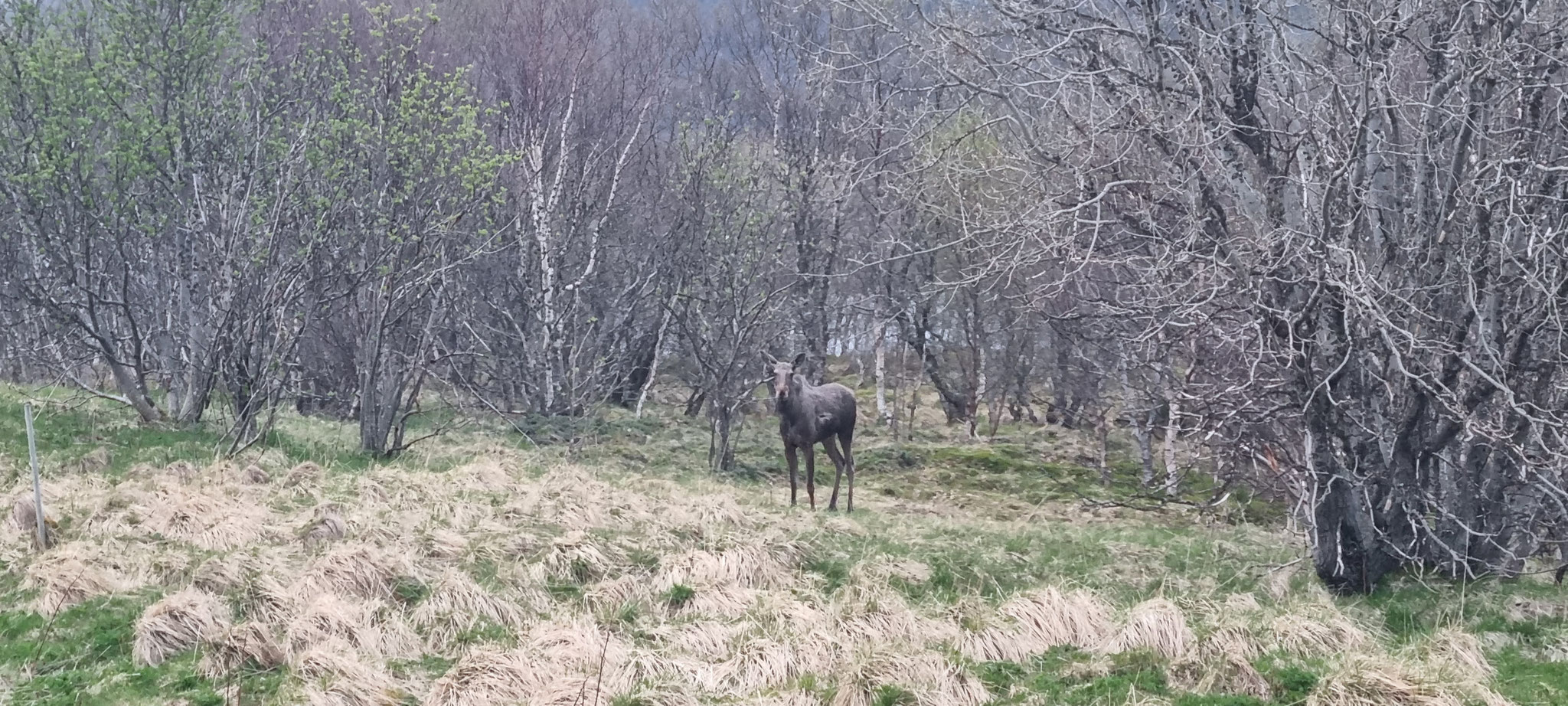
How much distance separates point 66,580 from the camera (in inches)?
283

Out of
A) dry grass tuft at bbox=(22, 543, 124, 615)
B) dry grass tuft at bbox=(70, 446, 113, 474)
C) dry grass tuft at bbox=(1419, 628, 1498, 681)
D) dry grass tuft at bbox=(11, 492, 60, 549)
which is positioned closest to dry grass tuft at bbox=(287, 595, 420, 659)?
dry grass tuft at bbox=(22, 543, 124, 615)

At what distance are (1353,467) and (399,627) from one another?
6.10 metres

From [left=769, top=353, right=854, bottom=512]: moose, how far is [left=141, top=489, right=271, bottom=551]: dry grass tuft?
5558mm

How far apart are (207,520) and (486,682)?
374 cm

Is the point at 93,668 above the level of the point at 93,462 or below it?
below

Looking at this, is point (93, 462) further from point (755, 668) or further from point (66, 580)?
point (755, 668)

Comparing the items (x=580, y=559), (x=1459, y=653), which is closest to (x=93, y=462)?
(x=580, y=559)

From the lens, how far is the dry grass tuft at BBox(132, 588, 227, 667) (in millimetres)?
6414

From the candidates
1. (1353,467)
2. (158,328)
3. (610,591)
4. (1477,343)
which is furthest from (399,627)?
(158,328)

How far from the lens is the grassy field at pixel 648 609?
6016 millimetres

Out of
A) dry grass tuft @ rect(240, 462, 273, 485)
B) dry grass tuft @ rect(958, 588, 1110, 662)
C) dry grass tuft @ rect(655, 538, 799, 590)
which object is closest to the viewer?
dry grass tuft @ rect(958, 588, 1110, 662)

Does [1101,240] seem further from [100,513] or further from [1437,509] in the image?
[100,513]

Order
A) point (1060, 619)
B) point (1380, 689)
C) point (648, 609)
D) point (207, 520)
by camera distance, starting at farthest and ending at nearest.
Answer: point (207, 520)
point (648, 609)
point (1060, 619)
point (1380, 689)

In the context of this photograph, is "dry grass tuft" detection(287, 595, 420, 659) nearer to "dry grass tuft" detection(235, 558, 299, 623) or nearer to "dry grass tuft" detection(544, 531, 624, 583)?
"dry grass tuft" detection(235, 558, 299, 623)
